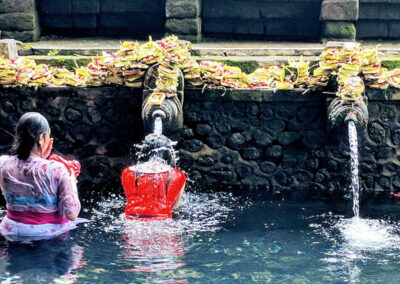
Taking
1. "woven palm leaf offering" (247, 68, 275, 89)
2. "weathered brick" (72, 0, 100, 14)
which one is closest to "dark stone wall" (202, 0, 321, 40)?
"weathered brick" (72, 0, 100, 14)

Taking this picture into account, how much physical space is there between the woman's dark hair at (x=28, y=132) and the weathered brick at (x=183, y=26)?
24.3 feet

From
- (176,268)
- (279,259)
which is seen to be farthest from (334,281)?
(176,268)

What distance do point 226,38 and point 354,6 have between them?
8.04ft

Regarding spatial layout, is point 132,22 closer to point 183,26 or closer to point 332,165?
point 183,26

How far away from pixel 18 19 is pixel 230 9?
385 cm

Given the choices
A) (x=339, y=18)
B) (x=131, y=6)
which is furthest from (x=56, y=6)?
(x=339, y=18)

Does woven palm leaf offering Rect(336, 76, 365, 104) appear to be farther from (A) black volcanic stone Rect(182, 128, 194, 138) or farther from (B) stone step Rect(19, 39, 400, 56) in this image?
(B) stone step Rect(19, 39, 400, 56)

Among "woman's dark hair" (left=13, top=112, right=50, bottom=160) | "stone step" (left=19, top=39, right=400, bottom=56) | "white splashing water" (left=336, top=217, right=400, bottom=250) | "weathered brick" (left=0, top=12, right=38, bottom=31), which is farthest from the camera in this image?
"weathered brick" (left=0, top=12, right=38, bottom=31)

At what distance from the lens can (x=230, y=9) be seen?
1377cm

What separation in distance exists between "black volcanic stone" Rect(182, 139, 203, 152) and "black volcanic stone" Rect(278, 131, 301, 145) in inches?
41.6

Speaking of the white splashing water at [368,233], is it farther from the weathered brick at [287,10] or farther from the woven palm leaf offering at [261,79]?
the weathered brick at [287,10]

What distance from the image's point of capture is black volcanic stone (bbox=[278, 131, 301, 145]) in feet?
31.9

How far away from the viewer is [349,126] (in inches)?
359

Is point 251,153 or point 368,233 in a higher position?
point 251,153
